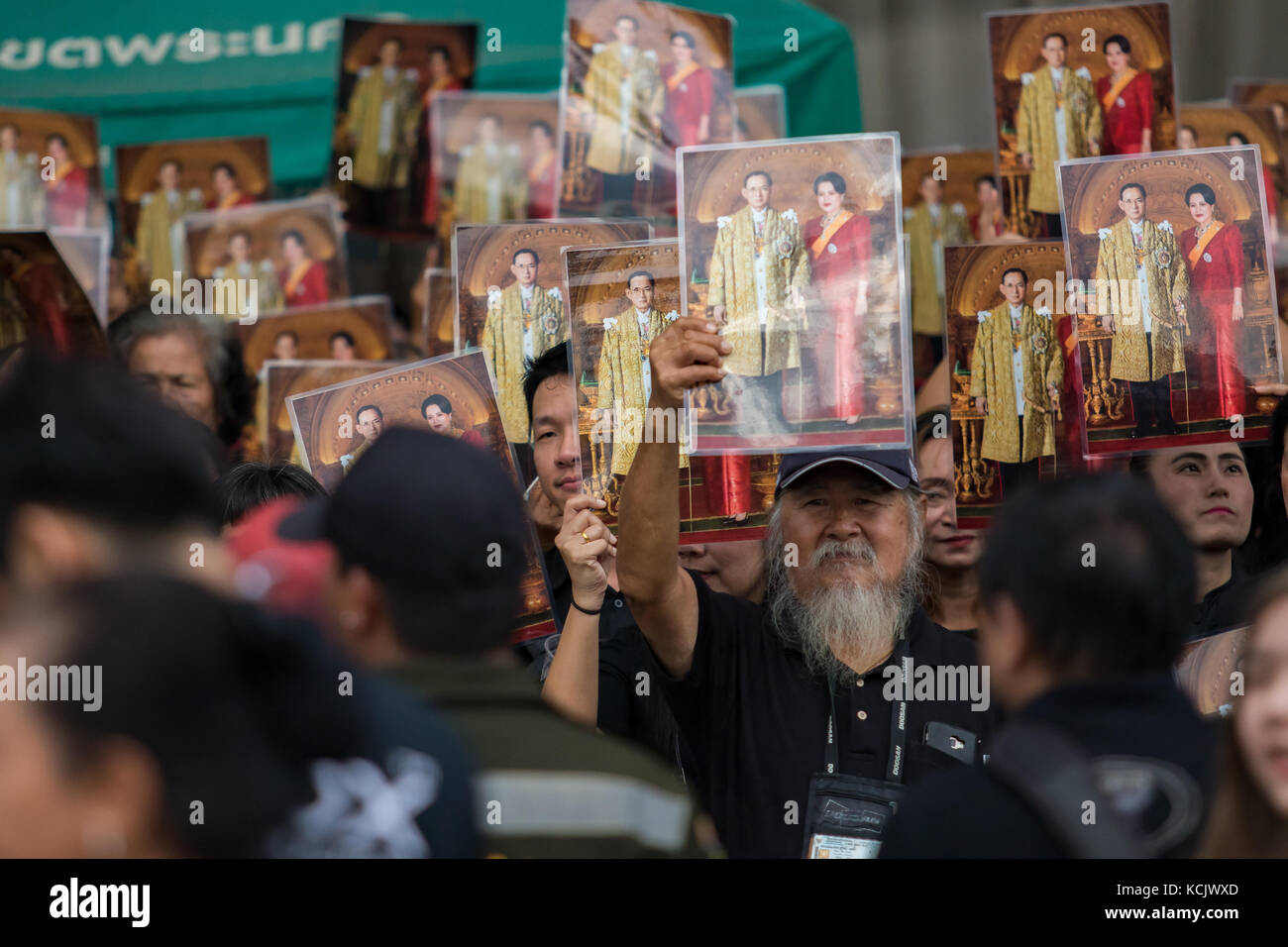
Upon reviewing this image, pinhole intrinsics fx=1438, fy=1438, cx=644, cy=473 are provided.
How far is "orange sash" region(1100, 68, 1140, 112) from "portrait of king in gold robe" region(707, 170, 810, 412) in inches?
50.1

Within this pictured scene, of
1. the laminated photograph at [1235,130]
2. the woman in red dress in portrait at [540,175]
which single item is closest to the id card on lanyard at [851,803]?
the laminated photograph at [1235,130]

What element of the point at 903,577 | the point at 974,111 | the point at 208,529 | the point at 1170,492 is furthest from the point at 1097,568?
the point at 974,111

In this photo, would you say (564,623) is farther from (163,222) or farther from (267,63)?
(267,63)

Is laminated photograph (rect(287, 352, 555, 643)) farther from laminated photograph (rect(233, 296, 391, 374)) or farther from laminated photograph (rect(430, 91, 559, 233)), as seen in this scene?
laminated photograph (rect(430, 91, 559, 233))

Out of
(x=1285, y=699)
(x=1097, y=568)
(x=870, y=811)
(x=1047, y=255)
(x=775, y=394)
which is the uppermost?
(x=1047, y=255)

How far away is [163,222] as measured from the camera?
196 inches

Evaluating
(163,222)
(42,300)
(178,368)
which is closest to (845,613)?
(178,368)

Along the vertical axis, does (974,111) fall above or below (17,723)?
above

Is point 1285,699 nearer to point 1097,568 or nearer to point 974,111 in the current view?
point 1097,568

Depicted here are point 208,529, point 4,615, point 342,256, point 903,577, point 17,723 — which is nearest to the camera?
point 17,723

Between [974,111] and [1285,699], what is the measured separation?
23.7 feet

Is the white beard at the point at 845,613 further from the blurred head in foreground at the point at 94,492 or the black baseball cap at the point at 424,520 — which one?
the blurred head in foreground at the point at 94,492

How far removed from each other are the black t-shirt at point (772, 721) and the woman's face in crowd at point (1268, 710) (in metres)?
1.09

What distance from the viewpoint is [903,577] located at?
11.3 feet
